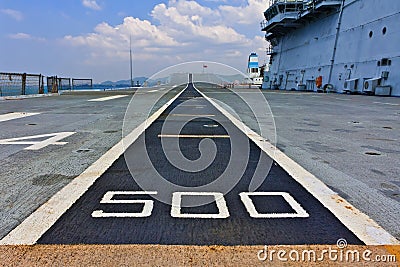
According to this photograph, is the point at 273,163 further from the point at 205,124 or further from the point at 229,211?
the point at 205,124

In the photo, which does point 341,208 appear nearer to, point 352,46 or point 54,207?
point 54,207

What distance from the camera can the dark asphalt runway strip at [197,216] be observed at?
2.42 metres

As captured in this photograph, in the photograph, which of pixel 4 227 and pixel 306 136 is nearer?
pixel 4 227

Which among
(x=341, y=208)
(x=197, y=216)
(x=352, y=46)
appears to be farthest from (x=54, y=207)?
(x=352, y=46)

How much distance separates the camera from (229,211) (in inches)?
115

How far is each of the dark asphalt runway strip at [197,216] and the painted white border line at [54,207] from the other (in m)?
0.07

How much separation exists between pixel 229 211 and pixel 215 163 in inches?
66.4

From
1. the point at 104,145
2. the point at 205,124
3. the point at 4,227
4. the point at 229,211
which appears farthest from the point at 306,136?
the point at 4,227

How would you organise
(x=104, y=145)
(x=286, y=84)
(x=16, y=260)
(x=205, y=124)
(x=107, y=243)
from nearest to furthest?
1. (x=16, y=260)
2. (x=107, y=243)
3. (x=104, y=145)
4. (x=205, y=124)
5. (x=286, y=84)

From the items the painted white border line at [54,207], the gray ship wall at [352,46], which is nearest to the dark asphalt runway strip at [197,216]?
the painted white border line at [54,207]

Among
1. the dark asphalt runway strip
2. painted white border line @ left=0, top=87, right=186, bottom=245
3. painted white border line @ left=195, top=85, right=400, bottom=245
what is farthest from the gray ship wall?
painted white border line @ left=0, top=87, right=186, bottom=245

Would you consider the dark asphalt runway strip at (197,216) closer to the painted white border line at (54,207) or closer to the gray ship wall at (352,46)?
the painted white border line at (54,207)

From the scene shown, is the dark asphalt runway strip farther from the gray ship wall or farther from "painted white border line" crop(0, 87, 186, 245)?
the gray ship wall

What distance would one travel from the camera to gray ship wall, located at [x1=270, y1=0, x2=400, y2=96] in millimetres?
25328
